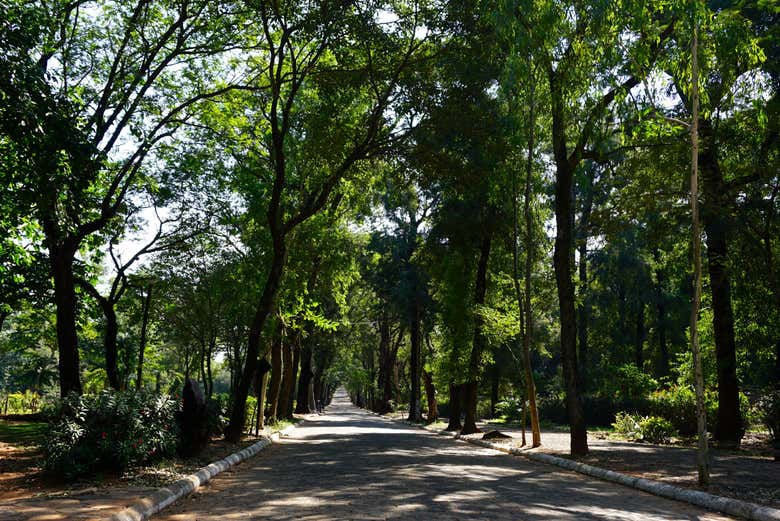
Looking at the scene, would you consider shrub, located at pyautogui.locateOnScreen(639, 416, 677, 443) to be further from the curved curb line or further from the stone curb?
the curved curb line

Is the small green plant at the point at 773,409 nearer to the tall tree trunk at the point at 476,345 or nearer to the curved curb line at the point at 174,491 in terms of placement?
the tall tree trunk at the point at 476,345

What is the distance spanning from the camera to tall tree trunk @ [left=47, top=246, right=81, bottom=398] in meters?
15.7

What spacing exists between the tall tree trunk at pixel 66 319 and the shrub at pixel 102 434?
5.69m

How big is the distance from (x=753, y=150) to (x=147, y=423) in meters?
16.7

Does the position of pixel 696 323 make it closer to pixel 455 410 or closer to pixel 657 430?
pixel 657 430

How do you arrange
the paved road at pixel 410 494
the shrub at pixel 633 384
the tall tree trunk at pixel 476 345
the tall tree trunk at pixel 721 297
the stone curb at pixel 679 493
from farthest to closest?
the shrub at pixel 633 384 < the tall tree trunk at pixel 476 345 < the tall tree trunk at pixel 721 297 < the stone curb at pixel 679 493 < the paved road at pixel 410 494

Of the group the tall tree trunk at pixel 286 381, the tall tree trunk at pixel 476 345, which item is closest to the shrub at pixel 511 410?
the tall tree trunk at pixel 286 381

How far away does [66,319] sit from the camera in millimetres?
16031

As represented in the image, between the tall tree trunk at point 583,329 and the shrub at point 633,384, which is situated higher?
the tall tree trunk at point 583,329

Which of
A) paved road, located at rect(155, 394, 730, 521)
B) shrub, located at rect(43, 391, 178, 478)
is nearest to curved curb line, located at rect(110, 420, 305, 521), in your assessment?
paved road, located at rect(155, 394, 730, 521)

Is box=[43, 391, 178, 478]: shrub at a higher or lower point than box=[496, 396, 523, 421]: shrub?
higher

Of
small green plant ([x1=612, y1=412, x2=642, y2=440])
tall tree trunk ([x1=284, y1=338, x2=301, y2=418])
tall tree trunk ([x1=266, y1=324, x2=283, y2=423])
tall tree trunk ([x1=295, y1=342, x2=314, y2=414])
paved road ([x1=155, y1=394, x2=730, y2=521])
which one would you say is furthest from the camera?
tall tree trunk ([x1=295, y1=342, x2=314, y2=414])

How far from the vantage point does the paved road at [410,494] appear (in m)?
7.80

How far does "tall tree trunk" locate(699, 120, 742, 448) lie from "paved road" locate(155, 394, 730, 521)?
805 centimetres
